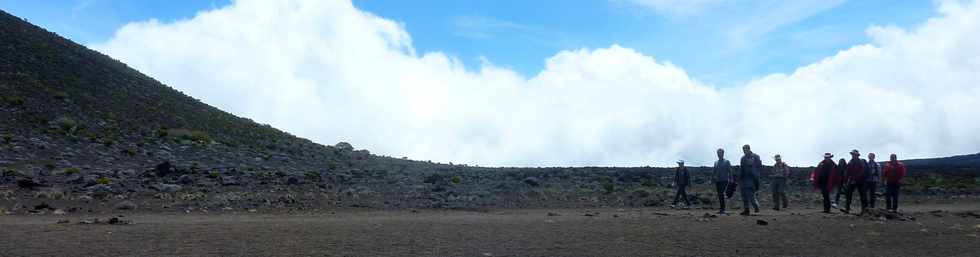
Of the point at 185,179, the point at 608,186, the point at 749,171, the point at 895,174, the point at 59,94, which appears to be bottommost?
the point at 185,179

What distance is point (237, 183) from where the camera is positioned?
→ 27453 millimetres

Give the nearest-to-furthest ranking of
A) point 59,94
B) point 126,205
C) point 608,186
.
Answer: point 126,205
point 608,186
point 59,94

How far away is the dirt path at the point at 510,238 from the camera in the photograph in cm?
1224

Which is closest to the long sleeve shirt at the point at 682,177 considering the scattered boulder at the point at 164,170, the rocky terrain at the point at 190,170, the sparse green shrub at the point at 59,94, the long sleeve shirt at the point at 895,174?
the rocky terrain at the point at 190,170

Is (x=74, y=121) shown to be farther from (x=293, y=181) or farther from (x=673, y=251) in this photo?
(x=673, y=251)

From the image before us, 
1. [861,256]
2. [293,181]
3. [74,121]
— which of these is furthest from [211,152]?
[861,256]

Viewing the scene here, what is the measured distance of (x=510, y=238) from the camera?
14.0m

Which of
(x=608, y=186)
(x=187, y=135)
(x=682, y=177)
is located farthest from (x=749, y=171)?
(x=187, y=135)

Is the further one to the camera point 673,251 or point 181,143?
point 181,143

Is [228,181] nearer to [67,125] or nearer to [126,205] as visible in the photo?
[126,205]

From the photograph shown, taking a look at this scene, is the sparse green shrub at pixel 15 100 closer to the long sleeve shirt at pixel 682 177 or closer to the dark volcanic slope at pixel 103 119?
the dark volcanic slope at pixel 103 119

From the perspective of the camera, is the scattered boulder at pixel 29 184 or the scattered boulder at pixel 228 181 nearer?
the scattered boulder at pixel 29 184

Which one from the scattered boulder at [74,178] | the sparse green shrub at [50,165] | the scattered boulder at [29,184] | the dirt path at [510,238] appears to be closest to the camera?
the dirt path at [510,238]

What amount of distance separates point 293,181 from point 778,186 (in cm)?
1587
